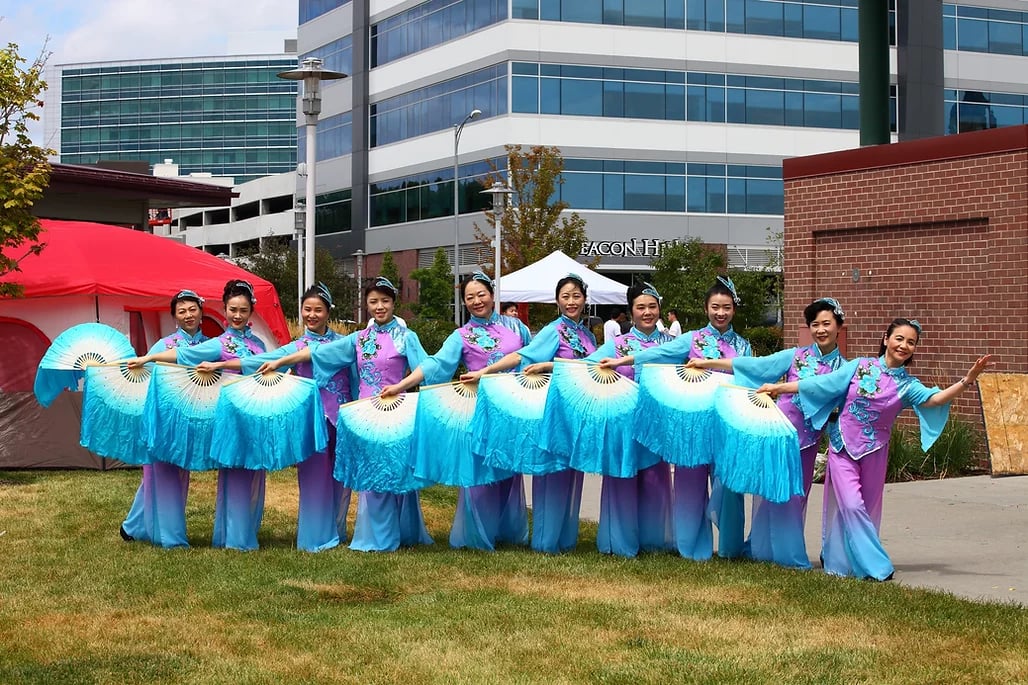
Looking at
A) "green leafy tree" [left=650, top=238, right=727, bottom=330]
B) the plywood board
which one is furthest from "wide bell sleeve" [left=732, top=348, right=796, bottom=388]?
"green leafy tree" [left=650, top=238, right=727, bottom=330]

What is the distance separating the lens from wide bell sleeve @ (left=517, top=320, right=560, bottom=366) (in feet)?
28.2

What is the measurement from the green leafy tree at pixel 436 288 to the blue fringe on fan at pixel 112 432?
33.8 m

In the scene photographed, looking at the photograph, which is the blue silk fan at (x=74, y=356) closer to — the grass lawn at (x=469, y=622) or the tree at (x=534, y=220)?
the grass lawn at (x=469, y=622)

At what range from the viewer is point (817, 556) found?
8.77 metres

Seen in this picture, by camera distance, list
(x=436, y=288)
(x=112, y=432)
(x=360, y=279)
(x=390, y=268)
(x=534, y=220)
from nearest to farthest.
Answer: (x=112, y=432) < (x=534, y=220) < (x=436, y=288) < (x=390, y=268) < (x=360, y=279)

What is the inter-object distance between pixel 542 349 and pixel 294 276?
132 ft

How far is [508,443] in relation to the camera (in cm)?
845

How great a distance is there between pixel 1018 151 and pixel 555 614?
8567 millimetres

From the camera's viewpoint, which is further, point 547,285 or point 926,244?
point 547,285

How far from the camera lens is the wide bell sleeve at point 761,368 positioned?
26.5 ft

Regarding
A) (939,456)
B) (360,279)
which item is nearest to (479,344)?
(939,456)

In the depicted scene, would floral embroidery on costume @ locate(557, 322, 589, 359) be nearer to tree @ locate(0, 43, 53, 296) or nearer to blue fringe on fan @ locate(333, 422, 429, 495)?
blue fringe on fan @ locate(333, 422, 429, 495)

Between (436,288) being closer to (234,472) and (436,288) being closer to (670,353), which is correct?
(234,472)

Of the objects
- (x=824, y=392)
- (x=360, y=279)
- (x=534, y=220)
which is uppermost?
(x=534, y=220)
